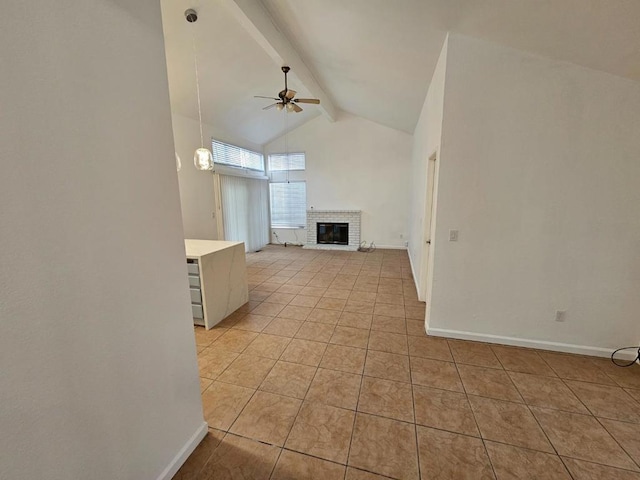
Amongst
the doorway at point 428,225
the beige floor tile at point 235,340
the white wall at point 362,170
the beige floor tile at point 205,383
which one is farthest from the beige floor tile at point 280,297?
the white wall at point 362,170

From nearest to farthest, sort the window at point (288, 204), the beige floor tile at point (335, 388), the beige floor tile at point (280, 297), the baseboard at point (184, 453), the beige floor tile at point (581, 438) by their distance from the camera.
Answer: the baseboard at point (184, 453), the beige floor tile at point (581, 438), the beige floor tile at point (335, 388), the beige floor tile at point (280, 297), the window at point (288, 204)

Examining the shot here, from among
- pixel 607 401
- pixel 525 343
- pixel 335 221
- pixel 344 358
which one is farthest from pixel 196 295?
pixel 335 221

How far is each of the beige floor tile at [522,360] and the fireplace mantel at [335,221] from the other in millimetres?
4637

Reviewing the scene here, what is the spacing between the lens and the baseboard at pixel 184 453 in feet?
4.62

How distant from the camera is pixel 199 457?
1.56 meters

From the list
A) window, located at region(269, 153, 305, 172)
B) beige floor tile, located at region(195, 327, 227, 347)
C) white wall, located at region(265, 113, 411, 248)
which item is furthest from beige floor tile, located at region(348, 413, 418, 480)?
window, located at region(269, 153, 305, 172)

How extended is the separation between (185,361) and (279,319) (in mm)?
1737

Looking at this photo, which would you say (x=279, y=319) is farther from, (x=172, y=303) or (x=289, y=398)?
(x=172, y=303)

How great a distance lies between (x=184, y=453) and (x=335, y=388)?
3.49 feet

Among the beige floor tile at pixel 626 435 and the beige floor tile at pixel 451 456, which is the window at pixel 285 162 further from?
the beige floor tile at pixel 626 435

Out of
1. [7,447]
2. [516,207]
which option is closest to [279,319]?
[7,447]

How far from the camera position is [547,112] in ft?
7.35

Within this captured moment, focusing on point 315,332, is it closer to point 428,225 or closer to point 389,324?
point 389,324

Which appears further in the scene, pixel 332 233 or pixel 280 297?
pixel 332 233
